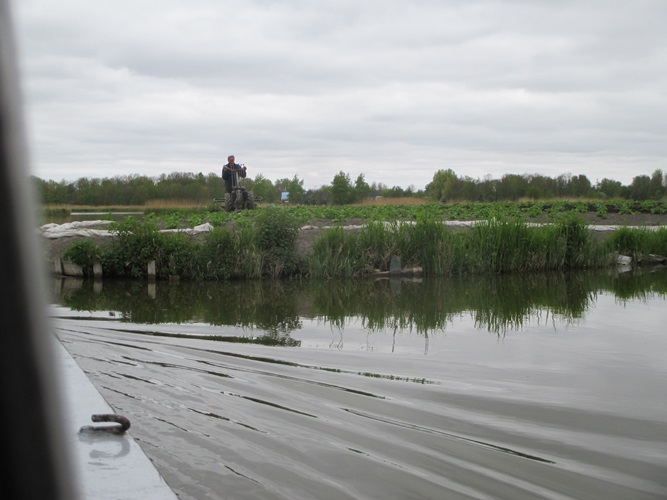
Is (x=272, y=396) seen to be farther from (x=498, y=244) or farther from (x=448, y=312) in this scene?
(x=498, y=244)

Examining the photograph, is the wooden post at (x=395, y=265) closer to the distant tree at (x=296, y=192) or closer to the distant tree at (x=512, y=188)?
the distant tree at (x=512, y=188)

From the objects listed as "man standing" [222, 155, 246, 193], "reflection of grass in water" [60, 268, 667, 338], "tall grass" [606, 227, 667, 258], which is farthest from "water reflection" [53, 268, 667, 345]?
"man standing" [222, 155, 246, 193]

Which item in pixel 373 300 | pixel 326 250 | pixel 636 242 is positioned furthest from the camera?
pixel 636 242

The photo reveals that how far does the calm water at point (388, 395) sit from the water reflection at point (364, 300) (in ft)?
0.36

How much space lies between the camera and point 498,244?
1953 centimetres

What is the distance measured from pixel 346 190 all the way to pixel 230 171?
3124 centimetres

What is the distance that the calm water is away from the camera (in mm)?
4797

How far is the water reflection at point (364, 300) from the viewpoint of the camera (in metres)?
11.5

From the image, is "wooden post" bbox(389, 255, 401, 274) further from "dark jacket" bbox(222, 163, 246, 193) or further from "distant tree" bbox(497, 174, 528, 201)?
"distant tree" bbox(497, 174, 528, 201)

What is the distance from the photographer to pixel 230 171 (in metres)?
28.9

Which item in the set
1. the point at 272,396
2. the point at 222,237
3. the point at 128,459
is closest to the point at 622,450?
the point at 272,396

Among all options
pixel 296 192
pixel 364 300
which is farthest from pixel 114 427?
pixel 296 192

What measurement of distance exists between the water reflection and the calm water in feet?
0.36

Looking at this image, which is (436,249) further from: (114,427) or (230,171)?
(114,427)
